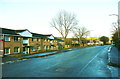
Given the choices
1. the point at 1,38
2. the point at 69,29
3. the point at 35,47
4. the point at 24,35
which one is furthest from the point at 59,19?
the point at 1,38

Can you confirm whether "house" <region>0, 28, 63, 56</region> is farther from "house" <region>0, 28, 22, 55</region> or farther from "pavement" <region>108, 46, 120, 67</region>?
"pavement" <region>108, 46, 120, 67</region>

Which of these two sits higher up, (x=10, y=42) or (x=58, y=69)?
(x=10, y=42)

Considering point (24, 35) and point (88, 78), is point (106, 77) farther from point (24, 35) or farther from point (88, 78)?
point (24, 35)

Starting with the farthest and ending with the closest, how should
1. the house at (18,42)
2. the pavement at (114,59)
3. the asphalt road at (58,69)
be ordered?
the house at (18,42), the pavement at (114,59), the asphalt road at (58,69)

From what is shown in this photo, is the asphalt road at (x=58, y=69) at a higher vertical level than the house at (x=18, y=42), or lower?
lower

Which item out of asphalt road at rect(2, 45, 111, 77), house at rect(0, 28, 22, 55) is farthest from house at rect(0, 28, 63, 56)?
asphalt road at rect(2, 45, 111, 77)

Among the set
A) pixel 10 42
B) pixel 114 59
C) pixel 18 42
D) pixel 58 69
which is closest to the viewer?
pixel 58 69

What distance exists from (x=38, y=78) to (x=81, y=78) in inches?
114

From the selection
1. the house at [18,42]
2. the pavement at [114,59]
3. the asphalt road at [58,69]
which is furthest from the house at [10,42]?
the pavement at [114,59]

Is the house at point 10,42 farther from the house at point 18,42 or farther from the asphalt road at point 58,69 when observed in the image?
the asphalt road at point 58,69

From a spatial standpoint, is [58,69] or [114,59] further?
[114,59]

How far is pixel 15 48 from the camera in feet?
104

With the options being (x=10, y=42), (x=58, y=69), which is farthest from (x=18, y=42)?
(x=58, y=69)

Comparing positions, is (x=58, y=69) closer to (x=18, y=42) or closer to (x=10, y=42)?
(x=10, y=42)
